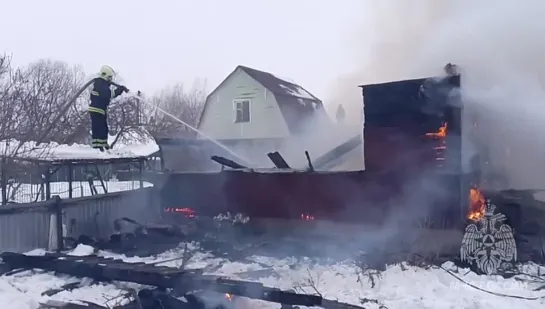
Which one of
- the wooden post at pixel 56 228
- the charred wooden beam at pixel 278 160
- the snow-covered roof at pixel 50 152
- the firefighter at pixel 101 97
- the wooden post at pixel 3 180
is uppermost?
the firefighter at pixel 101 97

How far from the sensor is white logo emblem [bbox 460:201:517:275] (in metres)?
8.66

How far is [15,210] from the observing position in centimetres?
996

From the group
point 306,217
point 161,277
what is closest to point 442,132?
point 306,217

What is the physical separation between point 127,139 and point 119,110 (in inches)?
117

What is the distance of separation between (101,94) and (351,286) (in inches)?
306

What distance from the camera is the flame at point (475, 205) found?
9.65 m

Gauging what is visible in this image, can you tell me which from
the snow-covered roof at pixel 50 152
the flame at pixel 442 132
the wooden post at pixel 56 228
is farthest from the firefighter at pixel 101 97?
the flame at pixel 442 132

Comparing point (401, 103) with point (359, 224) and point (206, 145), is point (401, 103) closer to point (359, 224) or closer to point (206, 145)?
point (359, 224)

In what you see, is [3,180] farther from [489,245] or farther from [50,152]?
[489,245]

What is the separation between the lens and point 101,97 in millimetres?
12172

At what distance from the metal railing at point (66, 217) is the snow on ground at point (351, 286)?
1702mm

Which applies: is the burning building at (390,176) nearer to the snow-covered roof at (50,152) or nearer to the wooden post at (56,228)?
the snow-covered roof at (50,152)

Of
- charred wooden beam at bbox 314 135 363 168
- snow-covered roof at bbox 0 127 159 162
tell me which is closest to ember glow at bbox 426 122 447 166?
charred wooden beam at bbox 314 135 363 168

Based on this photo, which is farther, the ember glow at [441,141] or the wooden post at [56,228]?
the wooden post at [56,228]
